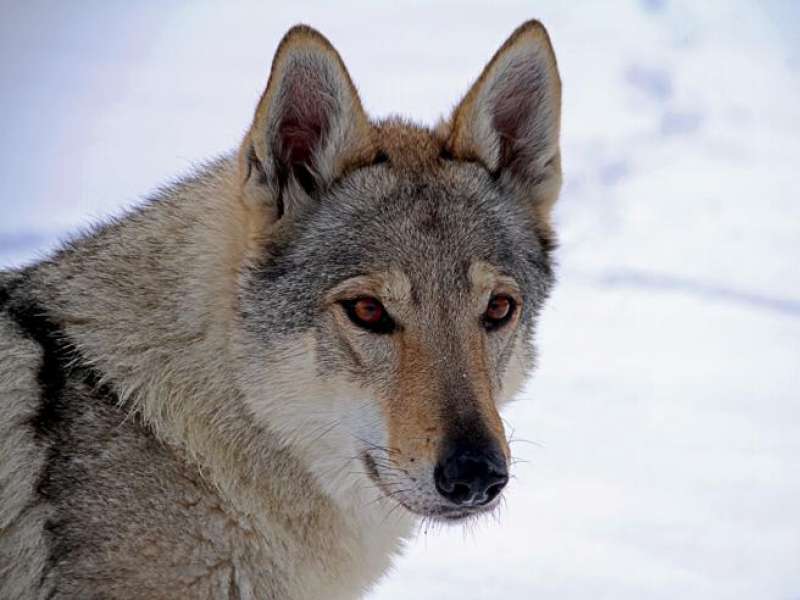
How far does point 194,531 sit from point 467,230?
69.7 inches

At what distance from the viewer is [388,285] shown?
15.0ft

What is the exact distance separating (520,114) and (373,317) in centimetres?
147

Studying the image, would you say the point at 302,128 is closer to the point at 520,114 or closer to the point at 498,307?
the point at 520,114

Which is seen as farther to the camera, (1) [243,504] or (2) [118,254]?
(2) [118,254]

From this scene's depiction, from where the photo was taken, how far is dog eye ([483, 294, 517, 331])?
4727 mm

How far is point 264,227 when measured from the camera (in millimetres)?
4832

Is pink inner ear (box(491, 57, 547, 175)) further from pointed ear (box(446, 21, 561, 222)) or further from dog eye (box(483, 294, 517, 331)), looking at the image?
dog eye (box(483, 294, 517, 331))

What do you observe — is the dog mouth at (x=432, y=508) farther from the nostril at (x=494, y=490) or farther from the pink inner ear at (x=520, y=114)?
the pink inner ear at (x=520, y=114)

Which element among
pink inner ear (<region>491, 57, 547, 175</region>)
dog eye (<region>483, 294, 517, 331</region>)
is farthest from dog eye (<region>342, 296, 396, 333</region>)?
pink inner ear (<region>491, 57, 547, 175</region>)

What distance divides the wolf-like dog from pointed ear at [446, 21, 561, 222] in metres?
0.02

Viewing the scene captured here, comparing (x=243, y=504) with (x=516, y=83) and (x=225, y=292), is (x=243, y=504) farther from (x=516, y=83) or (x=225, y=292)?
(x=516, y=83)

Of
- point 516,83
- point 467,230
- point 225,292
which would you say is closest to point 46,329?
point 225,292

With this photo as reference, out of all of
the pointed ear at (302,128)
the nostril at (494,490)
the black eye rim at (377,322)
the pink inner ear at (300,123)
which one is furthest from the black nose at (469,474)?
the pink inner ear at (300,123)

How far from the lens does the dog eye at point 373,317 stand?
4.56 metres
